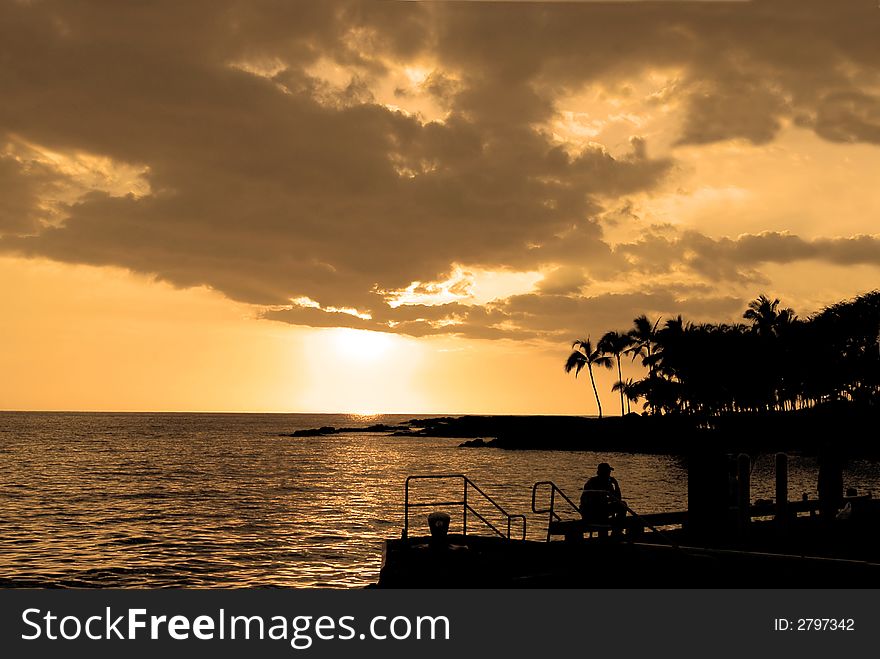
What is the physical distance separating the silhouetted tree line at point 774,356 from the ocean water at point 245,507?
17.3 metres

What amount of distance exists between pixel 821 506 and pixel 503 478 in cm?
4110

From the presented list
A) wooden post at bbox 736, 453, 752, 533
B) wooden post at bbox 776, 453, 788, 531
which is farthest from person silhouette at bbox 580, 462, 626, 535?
wooden post at bbox 776, 453, 788, 531

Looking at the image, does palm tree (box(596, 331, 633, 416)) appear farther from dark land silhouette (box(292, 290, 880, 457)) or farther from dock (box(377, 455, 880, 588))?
dock (box(377, 455, 880, 588))

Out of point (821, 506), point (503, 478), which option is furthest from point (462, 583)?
point (503, 478)

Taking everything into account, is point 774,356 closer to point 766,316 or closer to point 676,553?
point 766,316

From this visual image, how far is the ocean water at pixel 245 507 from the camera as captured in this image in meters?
25.6

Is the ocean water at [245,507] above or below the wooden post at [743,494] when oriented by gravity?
below

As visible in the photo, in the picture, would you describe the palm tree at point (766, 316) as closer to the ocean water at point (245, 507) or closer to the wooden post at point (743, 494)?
the ocean water at point (245, 507)

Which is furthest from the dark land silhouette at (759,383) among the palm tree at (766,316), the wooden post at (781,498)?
the wooden post at (781,498)

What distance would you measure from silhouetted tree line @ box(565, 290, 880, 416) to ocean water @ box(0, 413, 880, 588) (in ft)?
56.6

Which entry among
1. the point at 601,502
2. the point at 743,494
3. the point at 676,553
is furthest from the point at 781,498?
the point at 676,553

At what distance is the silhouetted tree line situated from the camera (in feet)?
312

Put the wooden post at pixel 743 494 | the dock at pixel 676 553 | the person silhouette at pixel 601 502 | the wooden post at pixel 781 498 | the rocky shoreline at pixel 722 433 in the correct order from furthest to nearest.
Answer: the rocky shoreline at pixel 722 433, the wooden post at pixel 781 498, the wooden post at pixel 743 494, the person silhouette at pixel 601 502, the dock at pixel 676 553
